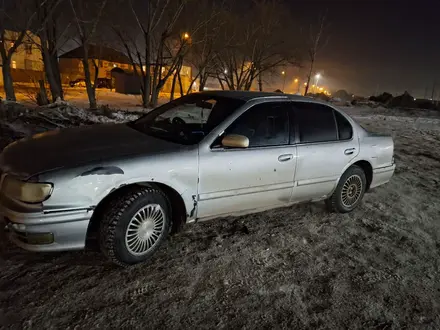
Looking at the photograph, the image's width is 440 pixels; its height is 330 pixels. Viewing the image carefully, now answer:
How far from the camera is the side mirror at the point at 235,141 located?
2998mm

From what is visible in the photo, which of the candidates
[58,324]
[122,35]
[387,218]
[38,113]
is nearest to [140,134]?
[58,324]

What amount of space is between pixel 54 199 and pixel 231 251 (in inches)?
67.0

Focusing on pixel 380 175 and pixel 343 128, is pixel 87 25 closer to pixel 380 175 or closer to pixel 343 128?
pixel 343 128

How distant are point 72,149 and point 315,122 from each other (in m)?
2.74

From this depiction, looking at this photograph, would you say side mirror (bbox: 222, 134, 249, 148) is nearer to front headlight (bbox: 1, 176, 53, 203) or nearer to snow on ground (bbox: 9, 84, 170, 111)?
front headlight (bbox: 1, 176, 53, 203)

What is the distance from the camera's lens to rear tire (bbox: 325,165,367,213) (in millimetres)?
4180

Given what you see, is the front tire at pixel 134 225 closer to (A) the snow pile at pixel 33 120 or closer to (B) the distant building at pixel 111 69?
(A) the snow pile at pixel 33 120

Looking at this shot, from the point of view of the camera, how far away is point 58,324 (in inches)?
83.3

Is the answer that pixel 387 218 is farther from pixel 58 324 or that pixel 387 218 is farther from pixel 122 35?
pixel 122 35

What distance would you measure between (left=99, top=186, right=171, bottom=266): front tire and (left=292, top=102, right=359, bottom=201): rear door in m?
1.67

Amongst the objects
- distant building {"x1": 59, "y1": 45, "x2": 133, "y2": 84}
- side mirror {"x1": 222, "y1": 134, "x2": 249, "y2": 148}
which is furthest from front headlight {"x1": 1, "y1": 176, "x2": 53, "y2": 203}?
distant building {"x1": 59, "y1": 45, "x2": 133, "y2": 84}

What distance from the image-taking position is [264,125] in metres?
3.46

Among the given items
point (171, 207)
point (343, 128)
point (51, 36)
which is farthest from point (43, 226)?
point (51, 36)

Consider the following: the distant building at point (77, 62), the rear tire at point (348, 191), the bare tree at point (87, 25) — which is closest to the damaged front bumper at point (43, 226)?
the rear tire at point (348, 191)
